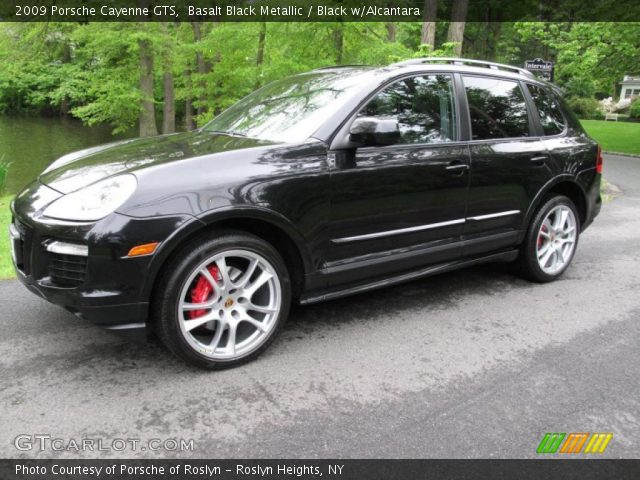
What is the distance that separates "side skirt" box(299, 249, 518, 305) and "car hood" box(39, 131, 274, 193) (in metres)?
1.02

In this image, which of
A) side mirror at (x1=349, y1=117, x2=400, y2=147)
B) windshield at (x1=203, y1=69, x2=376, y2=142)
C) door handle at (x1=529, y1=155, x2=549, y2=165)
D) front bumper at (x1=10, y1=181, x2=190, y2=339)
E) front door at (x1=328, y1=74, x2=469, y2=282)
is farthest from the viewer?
door handle at (x1=529, y1=155, x2=549, y2=165)

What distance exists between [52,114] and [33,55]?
1163 inches

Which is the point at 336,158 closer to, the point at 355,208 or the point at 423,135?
the point at 355,208

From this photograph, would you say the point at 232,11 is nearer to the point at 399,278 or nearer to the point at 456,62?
the point at 456,62

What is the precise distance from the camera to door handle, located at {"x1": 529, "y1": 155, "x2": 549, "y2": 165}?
4.52 m

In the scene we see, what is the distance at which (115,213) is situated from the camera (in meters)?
2.77

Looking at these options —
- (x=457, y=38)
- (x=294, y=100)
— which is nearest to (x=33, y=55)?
(x=457, y=38)

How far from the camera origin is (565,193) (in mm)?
5035

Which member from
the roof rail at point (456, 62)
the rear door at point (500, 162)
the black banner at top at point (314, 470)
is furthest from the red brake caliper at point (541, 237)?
the black banner at top at point (314, 470)

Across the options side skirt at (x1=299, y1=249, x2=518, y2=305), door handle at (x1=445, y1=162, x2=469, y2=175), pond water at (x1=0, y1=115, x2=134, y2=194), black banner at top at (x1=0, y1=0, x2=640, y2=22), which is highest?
black banner at top at (x1=0, y1=0, x2=640, y2=22)

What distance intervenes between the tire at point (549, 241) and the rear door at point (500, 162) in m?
0.24

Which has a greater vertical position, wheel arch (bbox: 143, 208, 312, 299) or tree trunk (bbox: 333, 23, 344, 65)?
tree trunk (bbox: 333, 23, 344, 65)

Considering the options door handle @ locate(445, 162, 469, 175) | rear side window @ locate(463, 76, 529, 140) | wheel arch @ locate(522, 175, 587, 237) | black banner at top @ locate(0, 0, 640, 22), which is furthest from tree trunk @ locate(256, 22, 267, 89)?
door handle @ locate(445, 162, 469, 175)

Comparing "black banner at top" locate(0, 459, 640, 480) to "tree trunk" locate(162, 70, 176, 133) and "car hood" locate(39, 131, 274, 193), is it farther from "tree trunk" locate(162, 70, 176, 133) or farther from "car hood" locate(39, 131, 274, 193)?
"tree trunk" locate(162, 70, 176, 133)
